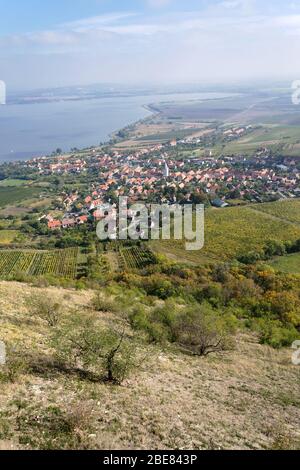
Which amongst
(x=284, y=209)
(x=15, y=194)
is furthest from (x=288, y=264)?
(x=15, y=194)

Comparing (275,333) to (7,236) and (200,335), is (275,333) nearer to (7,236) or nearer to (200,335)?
(200,335)

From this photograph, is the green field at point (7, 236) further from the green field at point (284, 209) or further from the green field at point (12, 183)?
the green field at point (12, 183)

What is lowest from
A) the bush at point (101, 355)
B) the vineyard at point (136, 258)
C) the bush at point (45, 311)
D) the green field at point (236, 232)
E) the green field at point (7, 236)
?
the green field at point (7, 236)

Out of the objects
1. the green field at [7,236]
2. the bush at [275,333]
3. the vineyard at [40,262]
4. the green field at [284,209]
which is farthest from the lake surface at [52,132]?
the bush at [275,333]

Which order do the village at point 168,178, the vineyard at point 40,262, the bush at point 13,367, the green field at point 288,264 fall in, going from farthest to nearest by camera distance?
1. the village at point 168,178
2. the vineyard at point 40,262
3. the green field at point 288,264
4. the bush at point 13,367

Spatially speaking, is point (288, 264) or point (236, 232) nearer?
point (288, 264)
